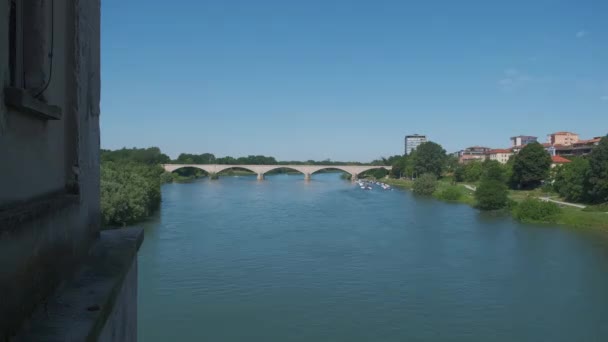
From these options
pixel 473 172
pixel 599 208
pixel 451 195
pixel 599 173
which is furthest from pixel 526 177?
pixel 599 208

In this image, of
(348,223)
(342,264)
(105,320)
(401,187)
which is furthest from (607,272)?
(401,187)

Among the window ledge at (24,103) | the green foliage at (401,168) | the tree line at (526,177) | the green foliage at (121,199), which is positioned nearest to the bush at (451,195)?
the tree line at (526,177)

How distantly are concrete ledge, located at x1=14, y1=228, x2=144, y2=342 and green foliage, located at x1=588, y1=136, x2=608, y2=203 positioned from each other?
24.4 metres

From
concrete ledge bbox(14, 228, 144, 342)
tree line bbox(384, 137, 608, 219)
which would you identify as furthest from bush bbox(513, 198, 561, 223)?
concrete ledge bbox(14, 228, 144, 342)

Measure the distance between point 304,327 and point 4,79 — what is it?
7.58 m

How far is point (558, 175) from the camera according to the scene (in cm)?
2725

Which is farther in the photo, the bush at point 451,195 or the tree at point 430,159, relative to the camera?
the tree at point 430,159

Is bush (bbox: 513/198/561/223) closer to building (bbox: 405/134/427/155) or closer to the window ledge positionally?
the window ledge

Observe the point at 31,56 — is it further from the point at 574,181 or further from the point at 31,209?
the point at 574,181

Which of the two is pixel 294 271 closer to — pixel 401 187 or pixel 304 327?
pixel 304 327

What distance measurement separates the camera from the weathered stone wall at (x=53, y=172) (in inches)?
36.2

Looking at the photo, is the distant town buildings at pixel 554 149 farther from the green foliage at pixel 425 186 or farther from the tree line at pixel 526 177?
the green foliage at pixel 425 186

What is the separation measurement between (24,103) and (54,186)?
0.38m

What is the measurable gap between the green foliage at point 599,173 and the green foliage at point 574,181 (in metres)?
0.65
